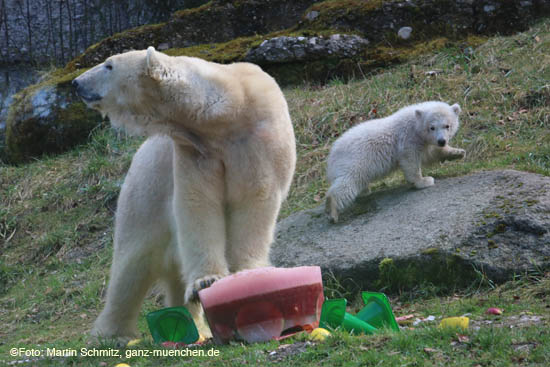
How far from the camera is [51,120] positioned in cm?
1063

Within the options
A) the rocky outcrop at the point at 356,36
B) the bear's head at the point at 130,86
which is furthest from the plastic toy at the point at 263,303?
the rocky outcrop at the point at 356,36

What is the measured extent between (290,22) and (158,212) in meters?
7.85

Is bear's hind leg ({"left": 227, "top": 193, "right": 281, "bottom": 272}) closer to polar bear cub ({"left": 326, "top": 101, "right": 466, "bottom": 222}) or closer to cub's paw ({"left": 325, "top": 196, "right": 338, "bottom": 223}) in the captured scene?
cub's paw ({"left": 325, "top": 196, "right": 338, "bottom": 223})

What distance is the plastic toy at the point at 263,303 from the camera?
3.46 m

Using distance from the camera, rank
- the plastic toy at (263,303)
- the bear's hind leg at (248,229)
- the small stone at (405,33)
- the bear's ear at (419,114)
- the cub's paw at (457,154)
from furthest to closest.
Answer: the small stone at (405,33)
the cub's paw at (457,154)
the bear's ear at (419,114)
the bear's hind leg at (248,229)
the plastic toy at (263,303)

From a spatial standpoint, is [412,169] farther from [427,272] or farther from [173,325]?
[173,325]

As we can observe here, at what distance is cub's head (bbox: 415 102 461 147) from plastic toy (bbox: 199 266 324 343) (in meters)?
3.14

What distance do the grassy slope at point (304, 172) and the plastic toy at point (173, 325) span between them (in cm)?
34

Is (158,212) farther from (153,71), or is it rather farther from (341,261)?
(341,261)

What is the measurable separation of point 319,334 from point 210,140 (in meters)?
1.44

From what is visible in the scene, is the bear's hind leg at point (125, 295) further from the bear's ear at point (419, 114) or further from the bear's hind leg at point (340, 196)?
the bear's ear at point (419, 114)

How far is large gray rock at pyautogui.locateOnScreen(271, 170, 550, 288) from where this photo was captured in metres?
4.67

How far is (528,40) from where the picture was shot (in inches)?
370

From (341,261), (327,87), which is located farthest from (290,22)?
(341,261)
